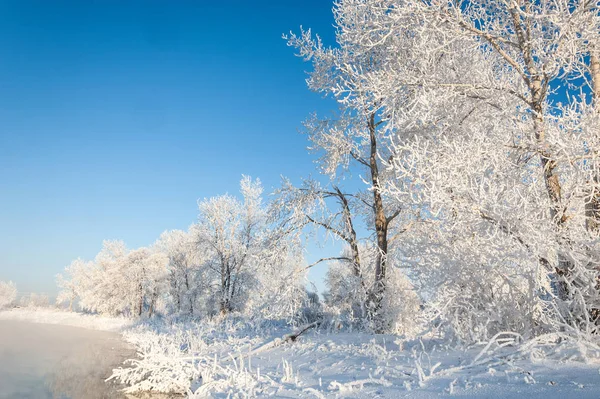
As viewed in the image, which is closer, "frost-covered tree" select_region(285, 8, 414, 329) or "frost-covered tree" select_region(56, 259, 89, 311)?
"frost-covered tree" select_region(285, 8, 414, 329)

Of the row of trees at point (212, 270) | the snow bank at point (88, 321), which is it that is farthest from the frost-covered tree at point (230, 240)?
the snow bank at point (88, 321)

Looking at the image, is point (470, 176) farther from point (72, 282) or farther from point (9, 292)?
point (9, 292)

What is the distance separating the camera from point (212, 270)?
2577 cm

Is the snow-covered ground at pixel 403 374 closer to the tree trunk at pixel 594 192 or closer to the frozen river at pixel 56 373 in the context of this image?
the tree trunk at pixel 594 192

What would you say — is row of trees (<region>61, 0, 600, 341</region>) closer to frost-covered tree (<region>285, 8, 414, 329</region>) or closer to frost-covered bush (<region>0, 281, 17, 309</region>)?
frost-covered tree (<region>285, 8, 414, 329</region>)

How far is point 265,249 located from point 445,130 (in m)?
4.71

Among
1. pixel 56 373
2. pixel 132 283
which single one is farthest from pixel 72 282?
pixel 56 373

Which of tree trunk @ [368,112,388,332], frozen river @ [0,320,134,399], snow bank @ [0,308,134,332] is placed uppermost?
tree trunk @ [368,112,388,332]

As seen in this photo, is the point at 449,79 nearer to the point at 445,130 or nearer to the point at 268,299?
the point at 445,130

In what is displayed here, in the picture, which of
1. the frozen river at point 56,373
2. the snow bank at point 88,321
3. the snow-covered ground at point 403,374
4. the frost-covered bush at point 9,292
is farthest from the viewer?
the frost-covered bush at point 9,292

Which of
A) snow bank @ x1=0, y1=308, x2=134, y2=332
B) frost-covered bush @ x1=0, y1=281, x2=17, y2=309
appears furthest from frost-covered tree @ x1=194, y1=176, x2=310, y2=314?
frost-covered bush @ x1=0, y1=281, x2=17, y2=309

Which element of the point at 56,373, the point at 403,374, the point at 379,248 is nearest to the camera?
the point at 403,374

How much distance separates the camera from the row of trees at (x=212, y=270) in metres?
8.84

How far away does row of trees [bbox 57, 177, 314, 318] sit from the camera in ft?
29.0
